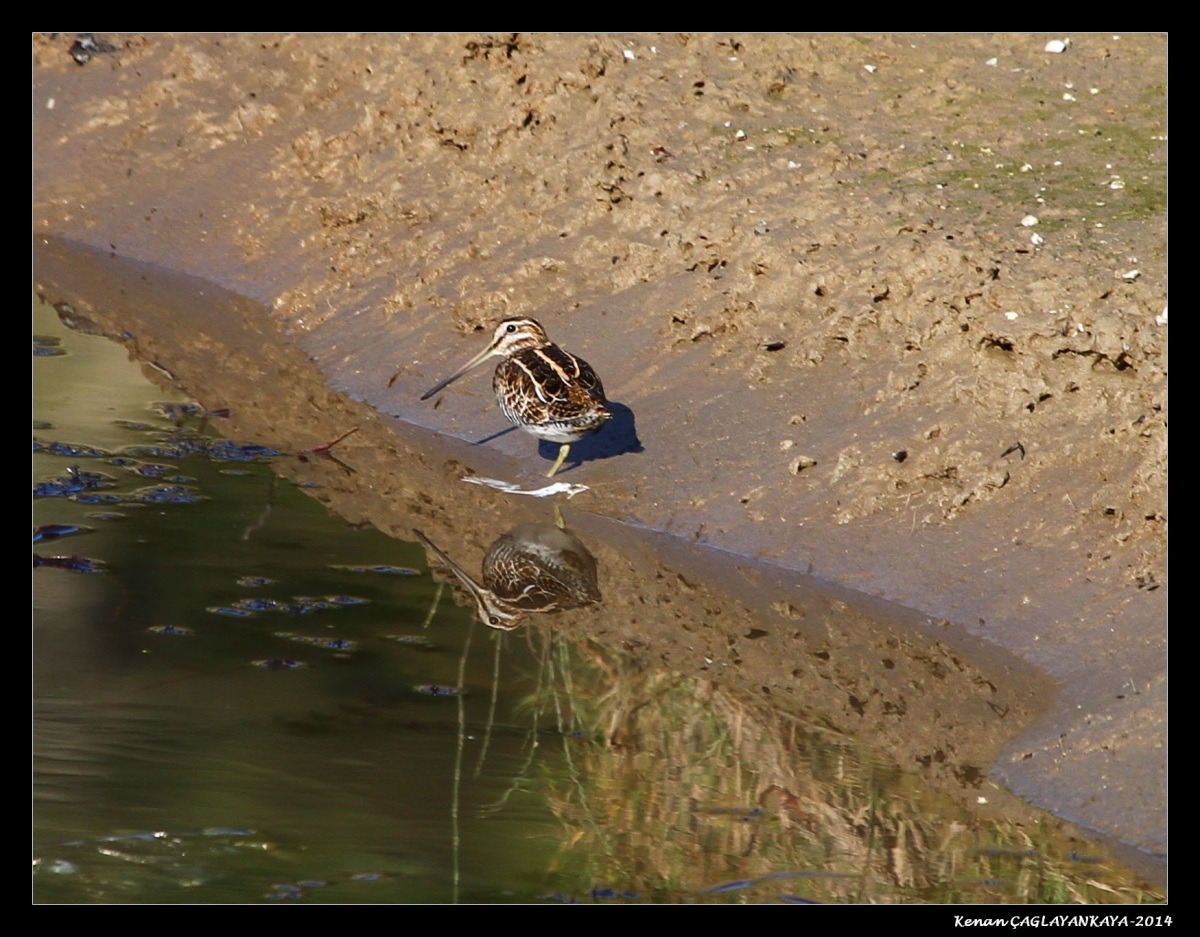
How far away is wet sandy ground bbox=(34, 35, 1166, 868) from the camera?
6832mm

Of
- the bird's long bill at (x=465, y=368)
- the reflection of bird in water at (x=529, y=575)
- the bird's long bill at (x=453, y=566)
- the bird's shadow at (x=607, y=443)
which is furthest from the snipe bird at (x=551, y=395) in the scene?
the bird's long bill at (x=453, y=566)

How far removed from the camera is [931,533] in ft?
24.6

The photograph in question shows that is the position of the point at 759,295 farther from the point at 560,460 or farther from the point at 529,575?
the point at 529,575

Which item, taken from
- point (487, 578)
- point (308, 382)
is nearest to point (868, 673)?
point (487, 578)

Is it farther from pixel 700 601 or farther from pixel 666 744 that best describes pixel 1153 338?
pixel 666 744

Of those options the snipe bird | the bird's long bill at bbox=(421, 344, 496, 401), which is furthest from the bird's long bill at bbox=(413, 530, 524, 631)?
the bird's long bill at bbox=(421, 344, 496, 401)

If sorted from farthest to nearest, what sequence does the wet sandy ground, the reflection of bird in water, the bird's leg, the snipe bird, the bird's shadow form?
the bird's shadow, the bird's leg, the snipe bird, the reflection of bird in water, the wet sandy ground

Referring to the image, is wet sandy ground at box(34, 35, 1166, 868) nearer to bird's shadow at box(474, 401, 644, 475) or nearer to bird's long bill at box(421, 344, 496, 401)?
bird's shadow at box(474, 401, 644, 475)

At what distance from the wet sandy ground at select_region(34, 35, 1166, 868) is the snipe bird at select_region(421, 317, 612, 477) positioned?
1.43 ft

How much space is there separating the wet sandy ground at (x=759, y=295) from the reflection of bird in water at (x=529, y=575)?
9.9 inches

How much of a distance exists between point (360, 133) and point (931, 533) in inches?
264

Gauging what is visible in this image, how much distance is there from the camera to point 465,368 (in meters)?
9.02

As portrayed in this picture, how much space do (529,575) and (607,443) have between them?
4.94 ft

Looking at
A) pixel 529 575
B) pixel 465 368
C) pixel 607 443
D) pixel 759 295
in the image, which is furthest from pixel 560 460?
pixel 759 295
